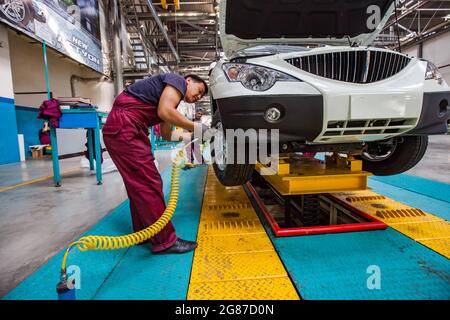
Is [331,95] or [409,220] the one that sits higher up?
[331,95]

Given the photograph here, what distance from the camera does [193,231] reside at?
1.84 meters

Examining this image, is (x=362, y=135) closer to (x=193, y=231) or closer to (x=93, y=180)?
(x=193, y=231)

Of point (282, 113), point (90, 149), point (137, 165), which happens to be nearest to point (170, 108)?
point (137, 165)

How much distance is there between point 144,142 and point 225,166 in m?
0.60

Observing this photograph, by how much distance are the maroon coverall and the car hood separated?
1.21m

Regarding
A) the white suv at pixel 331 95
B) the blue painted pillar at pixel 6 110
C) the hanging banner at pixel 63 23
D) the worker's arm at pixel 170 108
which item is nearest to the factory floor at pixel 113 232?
the white suv at pixel 331 95

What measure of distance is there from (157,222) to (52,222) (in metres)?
1.28

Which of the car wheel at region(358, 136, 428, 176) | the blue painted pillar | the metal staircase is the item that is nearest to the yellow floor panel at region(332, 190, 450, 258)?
the car wheel at region(358, 136, 428, 176)

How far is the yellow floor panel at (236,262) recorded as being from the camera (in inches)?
44.9

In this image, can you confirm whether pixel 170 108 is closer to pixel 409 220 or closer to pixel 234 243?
pixel 234 243

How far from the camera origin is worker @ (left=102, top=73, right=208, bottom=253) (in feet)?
5.04

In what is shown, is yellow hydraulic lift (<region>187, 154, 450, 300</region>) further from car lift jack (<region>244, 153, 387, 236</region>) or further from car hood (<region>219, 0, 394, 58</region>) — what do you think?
car hood (<region>219, 0, 394, 58</region>)

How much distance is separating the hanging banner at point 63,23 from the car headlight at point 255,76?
638 centimetres

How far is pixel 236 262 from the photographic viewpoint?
4.58ft
